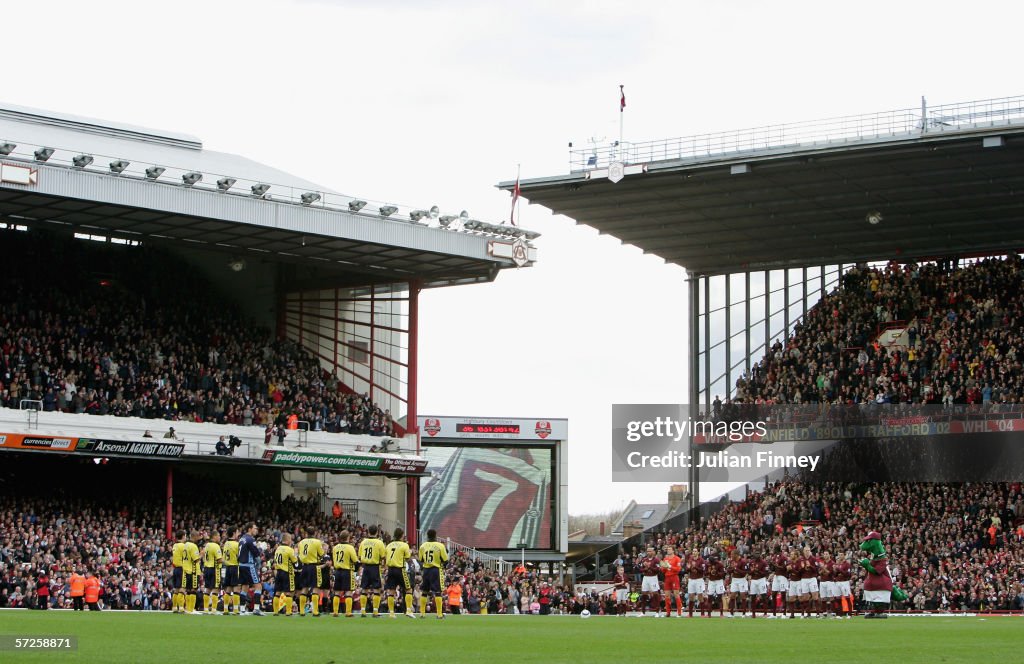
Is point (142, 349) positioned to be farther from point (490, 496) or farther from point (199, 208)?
point (490, 496)

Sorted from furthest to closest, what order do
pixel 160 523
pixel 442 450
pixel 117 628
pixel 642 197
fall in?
pixel 442 450 < pixel 642 197 < pixel 160 523 < pixel 117 628

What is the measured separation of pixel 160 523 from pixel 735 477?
23750 millimetres

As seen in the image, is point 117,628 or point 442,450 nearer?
point 117,628

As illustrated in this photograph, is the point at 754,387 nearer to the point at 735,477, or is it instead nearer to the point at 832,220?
the point at 735,477

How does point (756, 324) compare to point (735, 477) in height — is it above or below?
above

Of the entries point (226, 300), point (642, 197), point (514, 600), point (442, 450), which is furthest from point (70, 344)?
point (442, 450)

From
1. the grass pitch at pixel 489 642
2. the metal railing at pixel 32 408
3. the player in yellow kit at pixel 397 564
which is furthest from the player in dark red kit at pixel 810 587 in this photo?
the metal railing at pixel 32 408

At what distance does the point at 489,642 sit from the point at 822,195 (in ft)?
109

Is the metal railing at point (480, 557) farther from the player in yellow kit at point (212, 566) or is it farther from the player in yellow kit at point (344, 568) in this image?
the player in yellow kit at point (344, 568)

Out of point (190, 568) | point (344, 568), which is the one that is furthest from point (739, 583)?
point (190, 568)

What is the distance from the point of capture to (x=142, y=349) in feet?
153

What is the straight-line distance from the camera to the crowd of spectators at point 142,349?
43156mm

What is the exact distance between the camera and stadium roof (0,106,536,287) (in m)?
41.5

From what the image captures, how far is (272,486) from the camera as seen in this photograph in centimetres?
5172
